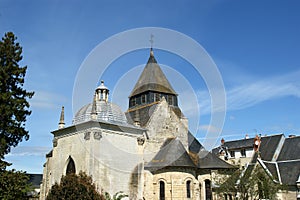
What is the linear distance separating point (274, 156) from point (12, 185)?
94.1 feet

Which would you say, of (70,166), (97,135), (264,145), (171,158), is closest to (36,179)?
(70,166)

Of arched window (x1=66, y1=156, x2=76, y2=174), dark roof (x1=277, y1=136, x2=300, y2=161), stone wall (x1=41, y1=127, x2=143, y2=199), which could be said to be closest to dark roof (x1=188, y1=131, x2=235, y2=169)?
stone wall (x1=41, y1=127, x2=143, y2=199)

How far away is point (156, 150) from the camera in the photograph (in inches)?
1196

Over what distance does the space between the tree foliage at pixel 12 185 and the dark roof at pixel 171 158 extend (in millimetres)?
10930

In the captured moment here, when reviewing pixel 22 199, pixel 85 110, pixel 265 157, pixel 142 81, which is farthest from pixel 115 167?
pixel 265 157

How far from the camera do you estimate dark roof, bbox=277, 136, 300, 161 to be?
3637 centimetres

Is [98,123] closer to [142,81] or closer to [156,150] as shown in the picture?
[156,150]

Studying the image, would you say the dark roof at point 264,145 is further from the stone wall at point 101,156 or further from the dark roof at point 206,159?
the stone wall at point 101,156

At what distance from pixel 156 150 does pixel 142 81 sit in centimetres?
995

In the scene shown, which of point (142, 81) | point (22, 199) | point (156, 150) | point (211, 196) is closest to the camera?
point (22, 199)

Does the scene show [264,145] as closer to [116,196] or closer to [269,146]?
[269,146]

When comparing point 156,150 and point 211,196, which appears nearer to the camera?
point 211,196

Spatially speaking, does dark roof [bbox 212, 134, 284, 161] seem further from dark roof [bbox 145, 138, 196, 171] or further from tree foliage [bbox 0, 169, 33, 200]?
tree foliage [bbox 0, 169, 33, 200]

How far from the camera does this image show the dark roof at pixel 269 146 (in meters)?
38.2
